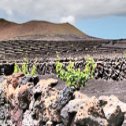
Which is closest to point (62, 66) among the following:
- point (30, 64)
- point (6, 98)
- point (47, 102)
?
point (30, 64)

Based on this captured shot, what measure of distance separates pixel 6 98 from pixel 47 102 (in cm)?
273

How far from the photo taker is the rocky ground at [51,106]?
310 inches

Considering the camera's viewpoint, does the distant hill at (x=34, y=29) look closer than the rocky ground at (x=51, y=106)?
No

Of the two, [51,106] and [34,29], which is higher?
[51,106]

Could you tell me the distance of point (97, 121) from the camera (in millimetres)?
7828

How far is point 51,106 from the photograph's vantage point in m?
9.26

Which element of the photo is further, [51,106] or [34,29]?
[34,29]

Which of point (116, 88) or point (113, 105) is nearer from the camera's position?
point (113, 105)

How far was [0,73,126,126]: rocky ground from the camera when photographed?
25.8 feet

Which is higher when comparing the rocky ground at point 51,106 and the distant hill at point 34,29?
the rocky ground at point 51,106

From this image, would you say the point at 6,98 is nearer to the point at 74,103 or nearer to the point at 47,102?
the point at 47,102

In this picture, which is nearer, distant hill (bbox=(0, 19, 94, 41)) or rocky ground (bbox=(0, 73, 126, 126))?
rocky ground (bbox=(0, 73, 126, 126))

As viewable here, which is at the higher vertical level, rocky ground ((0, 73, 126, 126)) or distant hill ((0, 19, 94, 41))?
rocky ground ((0, 73, 126, 126))

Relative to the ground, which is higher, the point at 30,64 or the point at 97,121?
the point at 97,121
